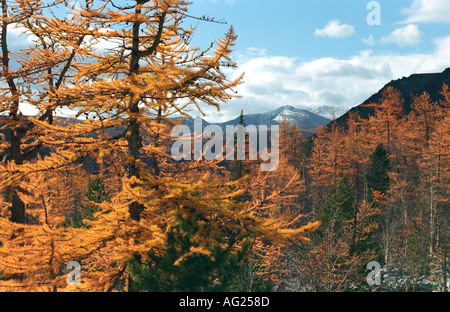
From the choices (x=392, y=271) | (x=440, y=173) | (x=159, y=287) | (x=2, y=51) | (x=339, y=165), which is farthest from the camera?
(x=339, y=165)

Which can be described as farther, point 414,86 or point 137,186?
point 414,86

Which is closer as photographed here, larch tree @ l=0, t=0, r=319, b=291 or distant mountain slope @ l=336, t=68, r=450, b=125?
larch tree @ l=0, t=0, r=319, b=291

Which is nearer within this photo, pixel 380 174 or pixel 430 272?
pixel 430 272

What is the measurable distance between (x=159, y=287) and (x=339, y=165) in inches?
1505

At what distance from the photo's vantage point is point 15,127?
Result: 9.73 m

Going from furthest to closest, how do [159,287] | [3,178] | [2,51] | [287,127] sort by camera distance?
1. [287,127]
2. [2,51]
3. [3,178]
4. [159,287]

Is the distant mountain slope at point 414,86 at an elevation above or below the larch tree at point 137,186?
above

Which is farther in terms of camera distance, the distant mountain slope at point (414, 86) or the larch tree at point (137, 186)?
the distant mountain slope at point (414, 86)

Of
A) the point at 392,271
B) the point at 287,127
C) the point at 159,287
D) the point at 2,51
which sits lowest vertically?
the point at 392,271

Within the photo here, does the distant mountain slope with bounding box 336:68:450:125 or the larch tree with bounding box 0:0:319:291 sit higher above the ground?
the distant mountain slope with bounding box 336:68:450:125

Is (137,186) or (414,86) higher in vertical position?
(414,86)

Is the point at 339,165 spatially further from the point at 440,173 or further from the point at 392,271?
the point at 392,271
